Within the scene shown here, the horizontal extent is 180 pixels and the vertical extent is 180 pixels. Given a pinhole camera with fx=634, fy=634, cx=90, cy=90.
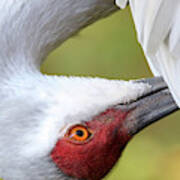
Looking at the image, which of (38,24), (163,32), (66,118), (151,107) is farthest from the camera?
(38,24)

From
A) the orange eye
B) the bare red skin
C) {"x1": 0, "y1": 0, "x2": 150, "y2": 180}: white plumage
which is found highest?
{"x1": 0, "y1": 0, "x2": 150, "y2": 180}: white plumage

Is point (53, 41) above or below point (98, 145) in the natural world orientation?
above

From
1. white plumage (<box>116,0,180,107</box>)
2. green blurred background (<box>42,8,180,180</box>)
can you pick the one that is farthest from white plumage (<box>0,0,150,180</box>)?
green blurred background (<box>42,8,180,180</box>)

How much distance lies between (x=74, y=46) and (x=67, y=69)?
0.26 meters

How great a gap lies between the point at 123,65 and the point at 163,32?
348cm

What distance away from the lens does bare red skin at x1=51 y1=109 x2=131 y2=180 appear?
303 centimetres

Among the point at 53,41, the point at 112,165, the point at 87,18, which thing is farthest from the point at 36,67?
the point at 112,165

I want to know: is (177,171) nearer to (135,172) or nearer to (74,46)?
(135,172)

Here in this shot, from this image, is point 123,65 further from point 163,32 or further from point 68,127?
point 163,32

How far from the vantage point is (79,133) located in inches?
120

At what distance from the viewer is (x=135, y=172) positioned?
19.5ft

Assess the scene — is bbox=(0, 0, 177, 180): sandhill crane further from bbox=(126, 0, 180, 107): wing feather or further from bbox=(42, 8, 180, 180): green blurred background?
bbox=(42, 8, 180, 180): green blurred background

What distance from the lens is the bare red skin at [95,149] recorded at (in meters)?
3.03

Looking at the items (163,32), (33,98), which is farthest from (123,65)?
(163,32)
